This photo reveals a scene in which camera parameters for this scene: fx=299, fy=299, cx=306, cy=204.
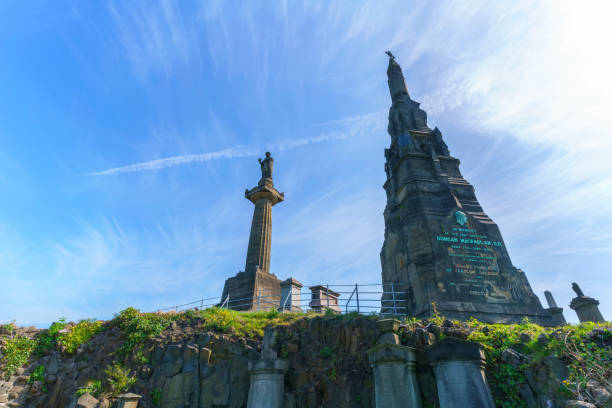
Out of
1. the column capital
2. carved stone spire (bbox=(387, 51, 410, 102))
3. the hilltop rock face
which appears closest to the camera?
the hilltop rock face

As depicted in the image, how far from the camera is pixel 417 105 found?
2102 cm

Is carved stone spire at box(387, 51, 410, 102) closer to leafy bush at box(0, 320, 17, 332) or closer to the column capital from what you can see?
the column capital

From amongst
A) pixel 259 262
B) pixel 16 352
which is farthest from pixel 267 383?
pixel 259 262

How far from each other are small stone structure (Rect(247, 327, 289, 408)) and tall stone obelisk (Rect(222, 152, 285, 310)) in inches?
263

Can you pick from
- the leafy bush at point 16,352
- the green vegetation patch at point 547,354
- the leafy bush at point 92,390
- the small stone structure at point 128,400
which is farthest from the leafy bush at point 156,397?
the green vegetation patch at point 547,354

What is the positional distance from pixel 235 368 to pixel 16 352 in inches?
375

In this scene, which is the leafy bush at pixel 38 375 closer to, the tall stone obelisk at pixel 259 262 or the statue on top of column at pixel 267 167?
the tall stone obelisk at pixel 259 262

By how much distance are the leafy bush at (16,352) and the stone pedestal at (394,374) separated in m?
13.7

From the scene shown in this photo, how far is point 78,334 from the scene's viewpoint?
1232 cm

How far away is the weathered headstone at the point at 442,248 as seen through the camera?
Answer: 12125 millimetres

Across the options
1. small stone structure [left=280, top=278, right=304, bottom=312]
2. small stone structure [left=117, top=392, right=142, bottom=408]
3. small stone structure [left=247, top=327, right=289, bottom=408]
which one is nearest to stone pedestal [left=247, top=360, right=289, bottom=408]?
small stone structure [left=247, top=327, right=289, bottom=408]

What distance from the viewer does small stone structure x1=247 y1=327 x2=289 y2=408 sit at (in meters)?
8.20

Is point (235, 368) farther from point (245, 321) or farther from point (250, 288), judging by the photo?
point (250, 288)

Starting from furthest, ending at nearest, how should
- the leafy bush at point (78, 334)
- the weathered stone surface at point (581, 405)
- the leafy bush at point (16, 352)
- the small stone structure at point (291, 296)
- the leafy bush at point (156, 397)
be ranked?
the small stone structure at point (291, 296)
the leafy bush at point (78, 334)
the leafy bush at point (16, 352)
the leafy bush at point (156, 397)
the weathered stone surface at point (581, 405)
